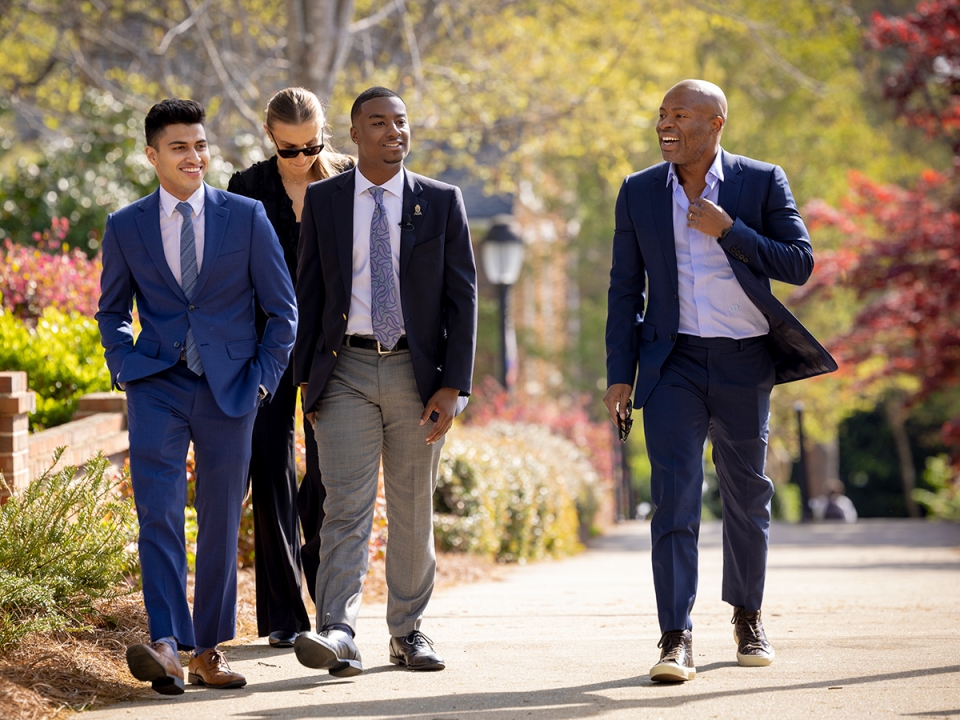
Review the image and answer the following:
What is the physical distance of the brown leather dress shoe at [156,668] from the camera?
14.2 ft

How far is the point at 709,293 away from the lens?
16.4 feet

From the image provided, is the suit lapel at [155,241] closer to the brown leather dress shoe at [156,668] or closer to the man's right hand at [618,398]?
the brown leather dress shoe at [156,668]

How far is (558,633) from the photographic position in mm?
5832

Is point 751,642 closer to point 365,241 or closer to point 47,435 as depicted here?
point 365,241

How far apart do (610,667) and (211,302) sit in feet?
6.72

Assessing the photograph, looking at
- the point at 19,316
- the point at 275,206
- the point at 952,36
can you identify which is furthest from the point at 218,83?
the point at 275,206

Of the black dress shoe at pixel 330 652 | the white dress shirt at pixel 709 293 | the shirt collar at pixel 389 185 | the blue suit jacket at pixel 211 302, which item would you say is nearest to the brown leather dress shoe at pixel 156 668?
the black dress shoe at pixel 330 652

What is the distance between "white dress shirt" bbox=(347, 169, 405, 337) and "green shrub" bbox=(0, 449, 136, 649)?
1262 millimetres

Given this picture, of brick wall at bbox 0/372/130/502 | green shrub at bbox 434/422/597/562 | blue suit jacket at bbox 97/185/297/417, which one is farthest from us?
green shrub at bbox 434/422/597/562

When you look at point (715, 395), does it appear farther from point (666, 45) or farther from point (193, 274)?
point (666, 45)

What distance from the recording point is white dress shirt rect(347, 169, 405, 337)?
4.88m

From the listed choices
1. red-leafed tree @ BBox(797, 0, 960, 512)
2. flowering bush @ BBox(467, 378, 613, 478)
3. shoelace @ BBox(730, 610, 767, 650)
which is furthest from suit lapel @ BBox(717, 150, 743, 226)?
flowering bush @ BBox(467, 378, 613, 478)

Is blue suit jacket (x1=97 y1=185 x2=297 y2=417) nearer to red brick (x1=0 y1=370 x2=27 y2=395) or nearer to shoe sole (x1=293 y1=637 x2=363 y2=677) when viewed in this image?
shoe sole (x1=293 y1=637 x2=363 y2=677)

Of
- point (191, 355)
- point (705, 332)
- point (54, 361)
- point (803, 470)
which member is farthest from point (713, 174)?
point (803, 470)
